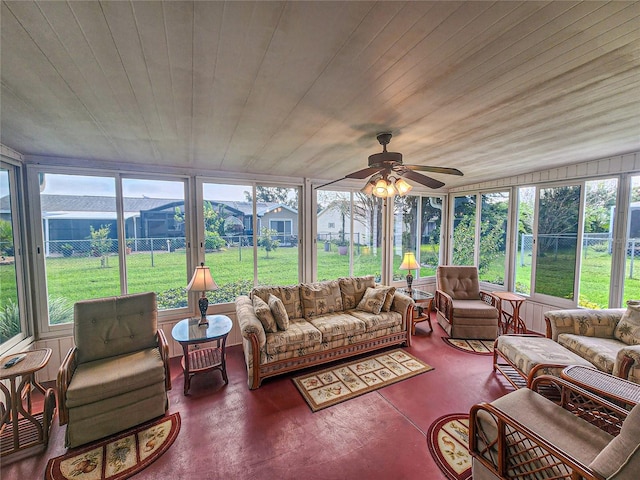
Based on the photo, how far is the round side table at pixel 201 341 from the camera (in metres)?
2.70

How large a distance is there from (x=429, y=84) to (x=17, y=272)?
434 centimetres

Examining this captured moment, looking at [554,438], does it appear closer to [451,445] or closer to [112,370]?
[451,445]

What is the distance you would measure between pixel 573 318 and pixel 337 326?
265 centimetres

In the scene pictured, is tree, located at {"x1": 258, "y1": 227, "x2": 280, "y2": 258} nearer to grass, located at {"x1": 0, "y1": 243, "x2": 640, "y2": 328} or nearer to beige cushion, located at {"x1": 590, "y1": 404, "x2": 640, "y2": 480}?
grass, located at {"x1": 0, "y1": 243, "x2": 640, "y2": 328}

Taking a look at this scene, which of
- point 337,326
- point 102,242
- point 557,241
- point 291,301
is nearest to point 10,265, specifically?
point 102,242

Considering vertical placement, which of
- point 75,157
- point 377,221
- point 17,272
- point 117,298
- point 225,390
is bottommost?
point 225,390

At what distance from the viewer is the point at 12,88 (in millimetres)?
1550

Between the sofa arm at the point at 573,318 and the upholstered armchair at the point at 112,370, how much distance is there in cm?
413

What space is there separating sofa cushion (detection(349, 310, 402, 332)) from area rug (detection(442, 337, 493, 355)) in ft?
2.90

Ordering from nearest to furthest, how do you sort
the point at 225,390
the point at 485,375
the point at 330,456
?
the point at 330,456, the point at 225,390, the point at 485,375

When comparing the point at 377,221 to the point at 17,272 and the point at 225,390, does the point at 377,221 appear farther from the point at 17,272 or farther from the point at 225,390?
the point at 17,272

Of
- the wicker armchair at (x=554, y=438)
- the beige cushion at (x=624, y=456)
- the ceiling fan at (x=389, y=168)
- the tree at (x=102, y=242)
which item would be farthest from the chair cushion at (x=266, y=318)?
the beige cushion at (x=624, y=456)

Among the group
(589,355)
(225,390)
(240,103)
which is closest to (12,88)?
(240,103)

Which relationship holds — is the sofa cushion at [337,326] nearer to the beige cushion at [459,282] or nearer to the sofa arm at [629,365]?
the beige cushion at [459,282]
